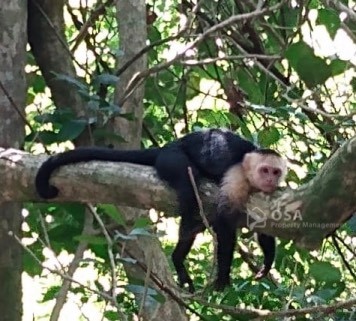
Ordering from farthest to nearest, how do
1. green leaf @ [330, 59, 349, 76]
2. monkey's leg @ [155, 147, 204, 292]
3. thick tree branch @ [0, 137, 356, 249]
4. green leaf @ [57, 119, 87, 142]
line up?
1. green leaf @ [57, 119, 87, 142]
2. monkey's leg @ [155, 147, 204, 292]
3. green leaf @ [330, 59, 349, 76]
4. thick tree branch @ [0, 137, 356, 249]

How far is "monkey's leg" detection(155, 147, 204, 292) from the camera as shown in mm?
1833

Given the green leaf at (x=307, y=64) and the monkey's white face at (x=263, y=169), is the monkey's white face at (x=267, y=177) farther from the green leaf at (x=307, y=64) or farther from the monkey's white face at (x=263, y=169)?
the green leaf at (x=307, y=64)

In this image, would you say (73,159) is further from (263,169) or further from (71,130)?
(263,169)

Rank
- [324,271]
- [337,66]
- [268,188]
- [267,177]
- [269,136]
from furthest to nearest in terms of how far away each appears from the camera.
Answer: [269,136]
[267,177]
[268,188]
[337,66]
[324,271]

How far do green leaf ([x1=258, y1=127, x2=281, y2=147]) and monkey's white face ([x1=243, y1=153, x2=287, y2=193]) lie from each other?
72 millimetres

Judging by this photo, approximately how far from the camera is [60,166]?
74.4 inches

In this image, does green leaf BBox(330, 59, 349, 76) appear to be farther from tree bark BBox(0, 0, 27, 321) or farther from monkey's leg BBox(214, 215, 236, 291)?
tree bark BBox(0, 0, 27, 321)

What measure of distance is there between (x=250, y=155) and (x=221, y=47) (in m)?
0.64

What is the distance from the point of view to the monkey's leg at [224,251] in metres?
2.00

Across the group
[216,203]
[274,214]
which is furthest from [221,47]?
[274,214]

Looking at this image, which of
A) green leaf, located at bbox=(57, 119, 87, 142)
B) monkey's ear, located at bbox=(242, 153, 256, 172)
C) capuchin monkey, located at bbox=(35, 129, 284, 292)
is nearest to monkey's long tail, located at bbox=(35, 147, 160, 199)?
capuchin monkey, located at bbox=(35, 129, 284, 292)

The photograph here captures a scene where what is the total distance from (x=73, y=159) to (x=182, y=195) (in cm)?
31

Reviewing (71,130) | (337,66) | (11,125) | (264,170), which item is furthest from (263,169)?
(11,125)

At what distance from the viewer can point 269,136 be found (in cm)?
228
